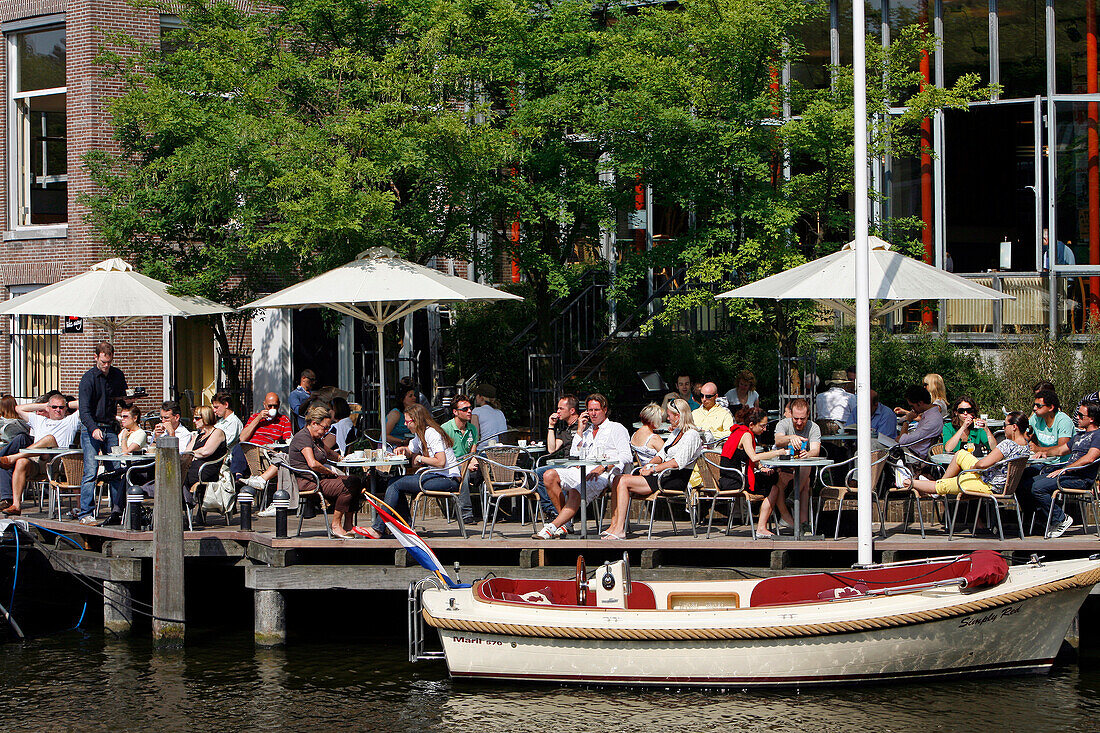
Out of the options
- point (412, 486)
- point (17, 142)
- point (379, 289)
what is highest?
point (17, 142)

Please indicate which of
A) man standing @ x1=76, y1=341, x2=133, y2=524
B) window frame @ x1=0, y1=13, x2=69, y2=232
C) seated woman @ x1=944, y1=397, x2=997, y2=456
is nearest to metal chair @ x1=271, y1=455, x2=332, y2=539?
man standing @ x1=76, y1=341, x2=133, y2=524

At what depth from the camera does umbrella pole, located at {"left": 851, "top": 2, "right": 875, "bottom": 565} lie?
1128 centimetres

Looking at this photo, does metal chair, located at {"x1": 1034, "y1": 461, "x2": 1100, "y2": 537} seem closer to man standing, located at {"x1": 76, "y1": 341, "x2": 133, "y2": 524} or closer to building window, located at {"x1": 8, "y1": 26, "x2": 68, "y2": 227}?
man standing, located at {"x1": 76, "y1": 341, "x2": 133, "y2": 524}

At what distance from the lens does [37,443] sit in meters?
14.9

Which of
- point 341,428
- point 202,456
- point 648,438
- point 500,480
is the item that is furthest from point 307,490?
point 648,438

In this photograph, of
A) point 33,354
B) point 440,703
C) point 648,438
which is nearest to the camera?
point 440,703

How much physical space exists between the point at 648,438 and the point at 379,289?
3116 millimetres

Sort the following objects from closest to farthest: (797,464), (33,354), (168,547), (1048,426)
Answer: (797,464) < (168,547) < (1048,426) < (33,354)

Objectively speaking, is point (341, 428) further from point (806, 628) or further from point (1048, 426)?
point (1048, 426)

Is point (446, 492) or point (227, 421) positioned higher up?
point (227, 421)

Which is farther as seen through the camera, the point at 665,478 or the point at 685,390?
the point at 685,390

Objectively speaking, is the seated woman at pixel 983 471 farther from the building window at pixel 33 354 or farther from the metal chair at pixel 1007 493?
the building window at pixel 33 354

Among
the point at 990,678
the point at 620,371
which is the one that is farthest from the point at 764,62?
the point at 990,678

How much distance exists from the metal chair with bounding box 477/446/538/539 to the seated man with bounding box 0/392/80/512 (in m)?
4.97
